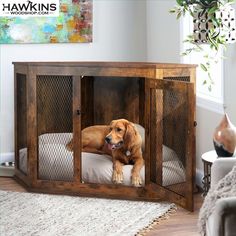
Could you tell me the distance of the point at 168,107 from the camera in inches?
165

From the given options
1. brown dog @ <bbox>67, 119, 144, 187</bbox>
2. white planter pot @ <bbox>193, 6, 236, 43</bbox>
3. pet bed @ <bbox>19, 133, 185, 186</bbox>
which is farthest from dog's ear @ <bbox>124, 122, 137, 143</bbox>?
white planter pot @ <bbox>193, 6, 236, 43</bbox>

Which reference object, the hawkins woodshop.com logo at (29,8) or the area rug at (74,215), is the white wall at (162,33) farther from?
the area rug at (74,215)

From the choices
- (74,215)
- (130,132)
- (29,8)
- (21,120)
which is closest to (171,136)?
(130,132)

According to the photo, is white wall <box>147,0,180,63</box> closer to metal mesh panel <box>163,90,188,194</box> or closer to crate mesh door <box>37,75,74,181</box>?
metal mesh panel <box>163,90,188,194</box>

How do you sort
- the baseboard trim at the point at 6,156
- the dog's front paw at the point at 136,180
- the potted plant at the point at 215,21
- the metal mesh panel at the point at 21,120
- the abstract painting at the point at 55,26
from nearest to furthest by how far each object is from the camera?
1. the potted plant at the point at 215,21
2. the dog's front paw at the point at 136,180
3. the metal mesh panel at the point at 21,120
4. the abstract painting at the point at 55,26
5. the baseboard trim at the point at 6,156

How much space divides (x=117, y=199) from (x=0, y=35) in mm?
1926

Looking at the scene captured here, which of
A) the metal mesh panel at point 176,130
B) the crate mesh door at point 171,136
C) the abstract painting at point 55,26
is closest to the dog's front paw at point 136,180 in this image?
the crate mesh door at point 171,136

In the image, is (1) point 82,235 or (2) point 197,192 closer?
(1) point 82,235

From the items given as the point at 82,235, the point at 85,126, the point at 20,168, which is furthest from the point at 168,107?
the point at 20,168

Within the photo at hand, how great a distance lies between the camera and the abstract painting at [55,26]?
17.7ft

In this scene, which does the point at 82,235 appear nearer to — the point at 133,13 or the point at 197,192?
the point at 197,192

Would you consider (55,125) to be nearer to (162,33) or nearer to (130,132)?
(130,132)

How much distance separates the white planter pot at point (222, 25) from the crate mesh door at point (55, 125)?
117 centimetres

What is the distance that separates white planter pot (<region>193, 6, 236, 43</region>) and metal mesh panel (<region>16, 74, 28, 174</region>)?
5.22ft
